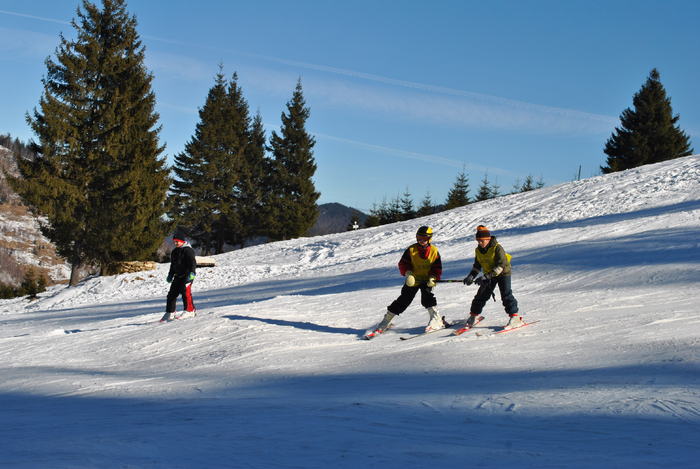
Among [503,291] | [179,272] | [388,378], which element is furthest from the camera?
[179,272]

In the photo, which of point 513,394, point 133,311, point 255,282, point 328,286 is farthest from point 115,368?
point 255,282

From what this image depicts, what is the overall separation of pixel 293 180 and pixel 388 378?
44251 millimetres

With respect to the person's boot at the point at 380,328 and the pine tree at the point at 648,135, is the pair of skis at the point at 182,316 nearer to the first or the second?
the person's boot at the point at 380,328

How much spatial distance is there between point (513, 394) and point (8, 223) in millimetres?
164031

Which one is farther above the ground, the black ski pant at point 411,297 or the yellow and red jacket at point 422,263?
the yellow and red jacket at point 422,263

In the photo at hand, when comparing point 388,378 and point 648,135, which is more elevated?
point 648,135

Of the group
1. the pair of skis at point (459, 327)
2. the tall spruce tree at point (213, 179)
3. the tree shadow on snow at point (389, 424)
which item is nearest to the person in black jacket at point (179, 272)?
the pair of skis at point (459, 327)

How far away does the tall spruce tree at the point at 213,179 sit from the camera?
160 ft

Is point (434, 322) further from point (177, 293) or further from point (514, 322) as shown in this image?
point (177, 293)

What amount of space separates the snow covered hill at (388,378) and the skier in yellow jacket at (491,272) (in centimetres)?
44

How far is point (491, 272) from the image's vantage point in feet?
31.1

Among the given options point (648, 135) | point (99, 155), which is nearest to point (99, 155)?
point (99, 155)

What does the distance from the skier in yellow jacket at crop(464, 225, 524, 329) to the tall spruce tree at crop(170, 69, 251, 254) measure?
4073 cm

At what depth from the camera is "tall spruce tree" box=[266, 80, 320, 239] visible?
5034cm
